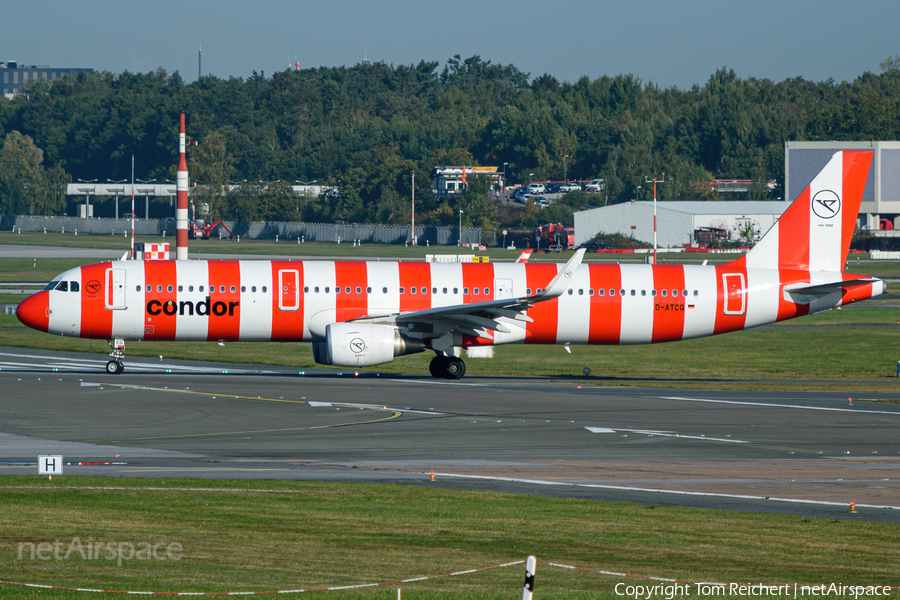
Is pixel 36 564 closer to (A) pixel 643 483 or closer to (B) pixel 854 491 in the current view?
(A) pixel 643 483

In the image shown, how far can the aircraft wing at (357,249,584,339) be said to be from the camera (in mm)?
37500

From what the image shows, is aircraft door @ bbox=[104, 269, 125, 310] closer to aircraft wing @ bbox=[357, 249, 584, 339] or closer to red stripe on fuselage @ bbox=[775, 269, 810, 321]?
aircraft wing @ bbox=[357, 249, 584, 339]

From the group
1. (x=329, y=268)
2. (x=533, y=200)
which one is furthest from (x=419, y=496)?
(x=533, y=200)

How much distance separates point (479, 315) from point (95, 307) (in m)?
13.6

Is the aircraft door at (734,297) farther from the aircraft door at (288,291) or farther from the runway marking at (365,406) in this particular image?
the aircraft door at (288,291)

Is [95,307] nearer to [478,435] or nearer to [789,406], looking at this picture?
[478,435]

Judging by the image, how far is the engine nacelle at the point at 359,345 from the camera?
122 feet

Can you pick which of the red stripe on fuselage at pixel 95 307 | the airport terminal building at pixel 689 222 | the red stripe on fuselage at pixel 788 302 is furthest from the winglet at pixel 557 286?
the airport terminal building at pixel 689 222

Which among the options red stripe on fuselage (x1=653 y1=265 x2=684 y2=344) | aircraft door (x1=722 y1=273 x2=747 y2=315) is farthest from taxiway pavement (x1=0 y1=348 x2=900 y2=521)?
aircraft door (x1=722 y1=273 x2=747 y2=315)

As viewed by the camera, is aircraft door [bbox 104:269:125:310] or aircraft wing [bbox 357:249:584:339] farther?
aircraft door [bbox 104:269:125:310]

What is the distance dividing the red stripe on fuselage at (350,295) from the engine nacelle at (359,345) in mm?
1029

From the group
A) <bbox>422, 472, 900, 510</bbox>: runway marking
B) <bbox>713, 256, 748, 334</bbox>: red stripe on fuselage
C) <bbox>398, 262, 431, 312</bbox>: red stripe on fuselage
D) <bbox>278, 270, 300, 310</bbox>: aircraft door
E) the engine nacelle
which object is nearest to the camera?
<bbox>422, 472, 900, 510</bbox>: runway marking

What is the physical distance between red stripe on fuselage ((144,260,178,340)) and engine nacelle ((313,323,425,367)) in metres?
5.44

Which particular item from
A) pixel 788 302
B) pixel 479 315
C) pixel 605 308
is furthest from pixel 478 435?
pixel 788 302
